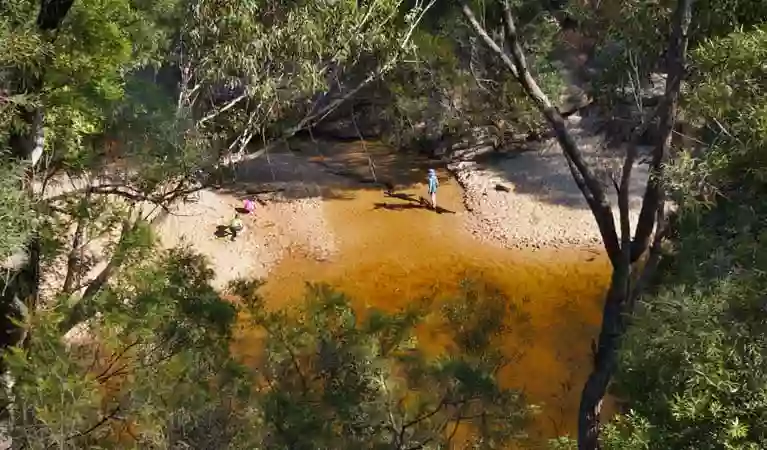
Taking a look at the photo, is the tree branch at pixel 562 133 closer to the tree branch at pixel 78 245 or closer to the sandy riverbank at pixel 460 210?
the tree branch at pixel 78 245

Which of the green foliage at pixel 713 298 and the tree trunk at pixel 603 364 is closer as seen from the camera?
the green foliage at pixel 713 298

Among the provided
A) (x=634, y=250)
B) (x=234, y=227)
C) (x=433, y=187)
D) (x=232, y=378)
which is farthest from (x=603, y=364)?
(x=433, y=187)

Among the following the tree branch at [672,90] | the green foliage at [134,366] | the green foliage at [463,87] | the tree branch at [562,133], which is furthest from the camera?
the green foliage at [463,87]

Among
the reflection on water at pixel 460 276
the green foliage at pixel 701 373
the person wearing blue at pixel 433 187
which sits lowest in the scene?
the reflection on water at pixel 460 276

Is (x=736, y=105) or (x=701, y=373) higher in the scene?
(x=736, y=105)

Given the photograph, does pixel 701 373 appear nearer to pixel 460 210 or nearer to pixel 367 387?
pixel 367 387

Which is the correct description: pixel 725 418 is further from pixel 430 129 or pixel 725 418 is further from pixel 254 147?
pixel 430 129

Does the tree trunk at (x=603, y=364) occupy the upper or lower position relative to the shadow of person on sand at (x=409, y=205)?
upper

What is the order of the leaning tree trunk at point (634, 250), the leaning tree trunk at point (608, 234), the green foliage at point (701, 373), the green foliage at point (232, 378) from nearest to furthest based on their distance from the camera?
the green foliage at point (701, 373) → the green foliage at point (232, 378) → the leaning tree trunk at point (634, 250) → the leaning tree trunk at point (608, 234)

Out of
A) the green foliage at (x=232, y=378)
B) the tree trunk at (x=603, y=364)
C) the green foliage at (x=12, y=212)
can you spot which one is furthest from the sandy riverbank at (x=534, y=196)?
the green foliage at (x=12, y=212)
